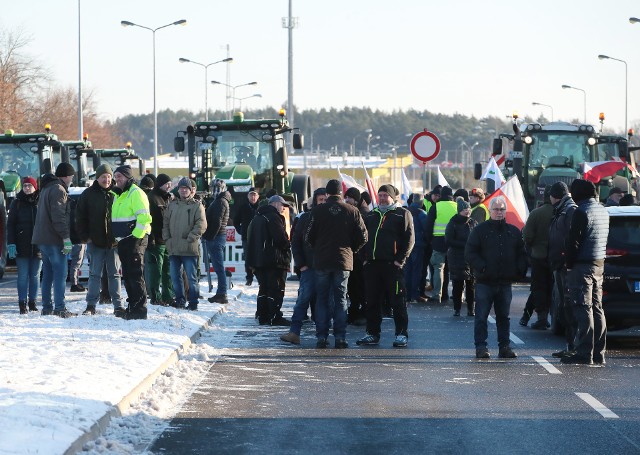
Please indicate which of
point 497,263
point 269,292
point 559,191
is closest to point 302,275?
point 269,292

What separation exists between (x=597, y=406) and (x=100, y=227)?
8.06m

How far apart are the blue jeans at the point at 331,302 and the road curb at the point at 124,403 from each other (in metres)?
1.50

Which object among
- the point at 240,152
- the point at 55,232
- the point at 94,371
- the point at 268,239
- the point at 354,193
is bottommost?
the point at 94,371

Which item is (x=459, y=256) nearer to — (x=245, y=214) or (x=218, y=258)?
(x=218, y=258)

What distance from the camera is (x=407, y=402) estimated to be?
11266 mm

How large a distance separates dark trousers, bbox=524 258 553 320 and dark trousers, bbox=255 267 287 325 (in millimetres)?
3324

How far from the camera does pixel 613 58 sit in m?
67.0

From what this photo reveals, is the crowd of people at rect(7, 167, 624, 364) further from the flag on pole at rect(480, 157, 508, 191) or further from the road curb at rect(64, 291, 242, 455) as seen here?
the flag on pole at rect(480, 157, 508, 191)

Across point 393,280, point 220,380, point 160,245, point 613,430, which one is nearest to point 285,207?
point 160,245

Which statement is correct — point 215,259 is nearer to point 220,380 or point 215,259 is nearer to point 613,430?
point 220,380

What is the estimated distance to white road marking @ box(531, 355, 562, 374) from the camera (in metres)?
13.4

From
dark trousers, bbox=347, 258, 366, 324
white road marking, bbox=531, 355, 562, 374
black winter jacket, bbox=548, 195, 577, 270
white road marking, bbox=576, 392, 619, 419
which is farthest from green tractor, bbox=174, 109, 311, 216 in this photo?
white road marking, bbox=576, 392, 619, 419

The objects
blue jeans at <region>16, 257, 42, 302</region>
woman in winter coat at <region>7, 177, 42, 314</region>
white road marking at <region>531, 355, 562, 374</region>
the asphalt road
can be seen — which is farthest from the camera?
blue jeans at <region>16, 257, 42, 302</region>

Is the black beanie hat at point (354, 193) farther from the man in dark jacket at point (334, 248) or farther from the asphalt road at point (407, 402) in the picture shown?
the asphalt road at point (407, 402)
